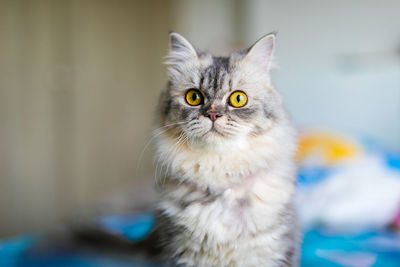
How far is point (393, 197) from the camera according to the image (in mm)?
1773

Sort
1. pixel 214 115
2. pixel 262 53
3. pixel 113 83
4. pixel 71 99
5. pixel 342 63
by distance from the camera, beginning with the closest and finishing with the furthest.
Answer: pixel 214 115, pixel 262 53, pixel 342 63, pixel 71 99, pixel 113 83

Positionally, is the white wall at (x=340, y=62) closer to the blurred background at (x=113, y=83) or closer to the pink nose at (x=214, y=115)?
the blurred background at (x=113, y=83)

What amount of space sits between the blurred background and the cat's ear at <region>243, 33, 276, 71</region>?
1.59m

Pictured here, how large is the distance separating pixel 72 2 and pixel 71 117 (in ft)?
3.51

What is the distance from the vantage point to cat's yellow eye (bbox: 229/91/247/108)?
3.63 ft

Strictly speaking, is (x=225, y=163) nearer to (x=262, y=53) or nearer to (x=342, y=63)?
(x=262, y=53)

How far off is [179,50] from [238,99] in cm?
30

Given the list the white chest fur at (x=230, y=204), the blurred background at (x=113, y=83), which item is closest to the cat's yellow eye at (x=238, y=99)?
the white chest fur at (x=230, y=204)

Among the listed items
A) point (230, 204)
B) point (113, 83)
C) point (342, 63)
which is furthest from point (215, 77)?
point (113, 83)

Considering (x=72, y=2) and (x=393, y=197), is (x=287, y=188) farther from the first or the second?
(x=72, y=2)

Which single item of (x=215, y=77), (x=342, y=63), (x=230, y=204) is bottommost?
(x=230, y=204)

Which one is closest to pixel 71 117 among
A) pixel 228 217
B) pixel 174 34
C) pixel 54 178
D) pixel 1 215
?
pixel 54 178

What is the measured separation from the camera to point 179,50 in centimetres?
125

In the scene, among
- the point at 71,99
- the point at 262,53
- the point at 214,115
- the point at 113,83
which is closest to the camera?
the point at 214,115
